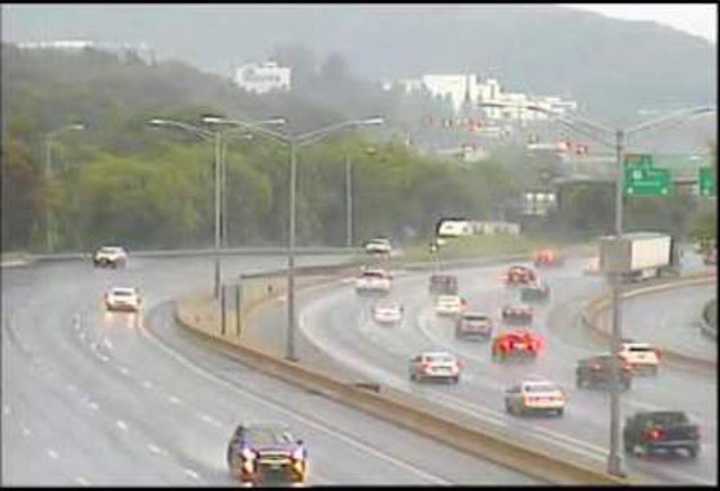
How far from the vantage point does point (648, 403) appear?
15.0m

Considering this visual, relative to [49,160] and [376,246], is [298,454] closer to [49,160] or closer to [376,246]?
[49,160]

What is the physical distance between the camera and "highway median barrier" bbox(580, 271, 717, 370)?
14922mm

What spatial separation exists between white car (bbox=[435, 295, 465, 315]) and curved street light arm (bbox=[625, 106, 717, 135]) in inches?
222

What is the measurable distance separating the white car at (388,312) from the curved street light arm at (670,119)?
5.45 m

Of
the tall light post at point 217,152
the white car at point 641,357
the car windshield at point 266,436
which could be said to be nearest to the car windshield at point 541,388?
the white car at point 641,357

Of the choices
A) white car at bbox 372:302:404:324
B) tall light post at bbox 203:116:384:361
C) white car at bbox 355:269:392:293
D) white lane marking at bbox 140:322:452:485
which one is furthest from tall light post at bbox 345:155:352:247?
white car at bbox 372:302:404:324

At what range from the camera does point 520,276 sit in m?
18.2

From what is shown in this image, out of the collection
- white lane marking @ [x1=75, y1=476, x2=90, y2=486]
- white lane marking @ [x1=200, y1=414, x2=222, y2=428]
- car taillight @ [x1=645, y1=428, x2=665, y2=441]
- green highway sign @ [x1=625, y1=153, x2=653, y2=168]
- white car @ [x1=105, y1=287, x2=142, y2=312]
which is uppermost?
green highway sign @ [x1=625, y1=153, x2=653, y2=168]

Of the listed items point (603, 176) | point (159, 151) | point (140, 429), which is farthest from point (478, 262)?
point (140, 429)

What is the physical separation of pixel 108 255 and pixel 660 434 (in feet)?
15.9

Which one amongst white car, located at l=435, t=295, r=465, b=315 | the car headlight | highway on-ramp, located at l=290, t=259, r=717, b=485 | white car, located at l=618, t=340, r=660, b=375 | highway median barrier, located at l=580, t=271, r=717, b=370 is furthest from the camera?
white car, located at l=435, t=295, r=465, b=315

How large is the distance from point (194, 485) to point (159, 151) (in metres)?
5.55

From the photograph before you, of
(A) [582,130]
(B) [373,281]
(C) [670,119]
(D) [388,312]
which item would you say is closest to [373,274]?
(B) [373,281]

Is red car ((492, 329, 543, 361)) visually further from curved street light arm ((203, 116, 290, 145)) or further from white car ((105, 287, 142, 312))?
white car ((105, 287, 142, 312))
